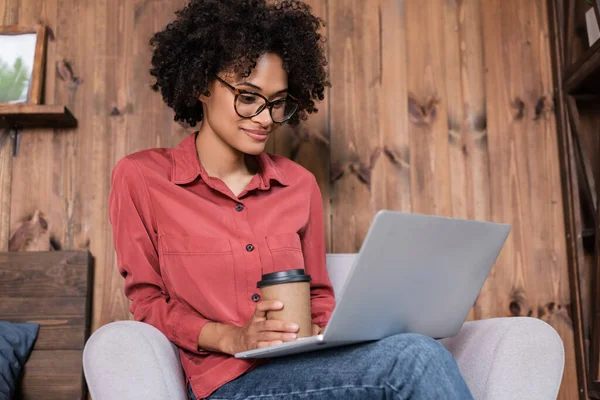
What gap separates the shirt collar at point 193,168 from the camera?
1486 mm

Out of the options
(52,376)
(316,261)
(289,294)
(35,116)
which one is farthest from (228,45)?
(52,376)

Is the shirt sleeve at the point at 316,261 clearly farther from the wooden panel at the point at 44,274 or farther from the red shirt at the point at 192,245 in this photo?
the wooden panel at the point at 44,274

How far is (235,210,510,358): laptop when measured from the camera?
0.96m

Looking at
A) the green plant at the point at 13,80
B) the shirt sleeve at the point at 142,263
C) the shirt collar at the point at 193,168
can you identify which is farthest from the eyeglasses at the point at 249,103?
the green plant at the point at 13,80

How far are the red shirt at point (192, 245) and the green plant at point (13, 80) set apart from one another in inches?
29.1

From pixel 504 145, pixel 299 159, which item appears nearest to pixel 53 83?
pixel 299 159

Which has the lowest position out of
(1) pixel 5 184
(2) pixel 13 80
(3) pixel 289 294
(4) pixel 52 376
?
(4) pixel 52 376

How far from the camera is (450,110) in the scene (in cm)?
216

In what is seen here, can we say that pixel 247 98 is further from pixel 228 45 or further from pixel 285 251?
pixel 285 251

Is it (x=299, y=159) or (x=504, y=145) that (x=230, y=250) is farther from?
(x=504, y=145)

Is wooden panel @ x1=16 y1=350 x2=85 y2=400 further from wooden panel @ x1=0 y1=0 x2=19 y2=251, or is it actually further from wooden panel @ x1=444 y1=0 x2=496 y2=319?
wooden panel @ x1=444 y1=0 x2=496 y2=319

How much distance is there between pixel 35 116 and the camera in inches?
77.1

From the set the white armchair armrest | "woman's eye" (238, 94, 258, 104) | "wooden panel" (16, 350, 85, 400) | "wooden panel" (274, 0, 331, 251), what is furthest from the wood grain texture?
the white armchair armrest

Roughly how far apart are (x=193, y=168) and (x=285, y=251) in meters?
0.28
